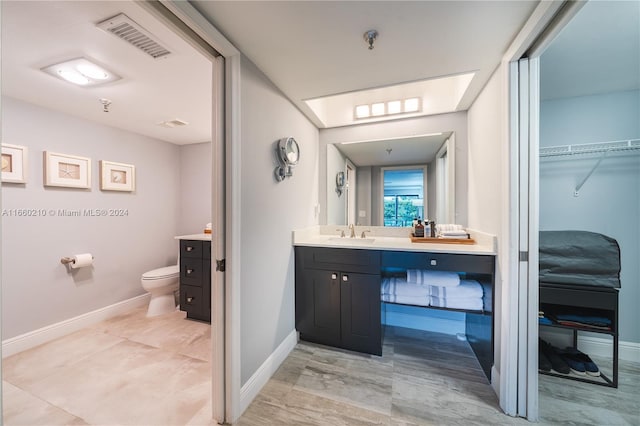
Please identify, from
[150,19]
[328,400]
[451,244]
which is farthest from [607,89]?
[150,19]

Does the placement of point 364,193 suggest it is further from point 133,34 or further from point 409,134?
point 133,34

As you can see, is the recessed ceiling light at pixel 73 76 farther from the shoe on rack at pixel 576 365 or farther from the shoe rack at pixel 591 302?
the shoe on rack at pixel 576 365

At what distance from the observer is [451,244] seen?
2086mm

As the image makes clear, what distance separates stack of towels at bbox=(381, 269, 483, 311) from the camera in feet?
6.33

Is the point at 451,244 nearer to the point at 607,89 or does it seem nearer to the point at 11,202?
the point at 607,89

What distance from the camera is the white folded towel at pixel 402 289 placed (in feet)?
6.71

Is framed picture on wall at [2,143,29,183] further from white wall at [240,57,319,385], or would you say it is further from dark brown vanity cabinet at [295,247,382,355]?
dark brown vanity cabinet at [295,247,382,355]

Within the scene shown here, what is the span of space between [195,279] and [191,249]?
0.32m

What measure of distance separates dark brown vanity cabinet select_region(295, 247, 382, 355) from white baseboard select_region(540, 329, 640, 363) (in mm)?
1432

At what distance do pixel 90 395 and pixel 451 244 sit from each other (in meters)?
2.76

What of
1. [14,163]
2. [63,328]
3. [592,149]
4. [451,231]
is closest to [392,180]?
[451,231]

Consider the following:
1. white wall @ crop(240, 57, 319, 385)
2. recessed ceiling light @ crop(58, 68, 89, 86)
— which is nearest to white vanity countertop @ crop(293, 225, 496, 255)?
white wall @ crop(240, 57, 319, 385)

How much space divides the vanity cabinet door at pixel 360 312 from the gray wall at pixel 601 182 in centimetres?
155

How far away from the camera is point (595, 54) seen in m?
1.65
